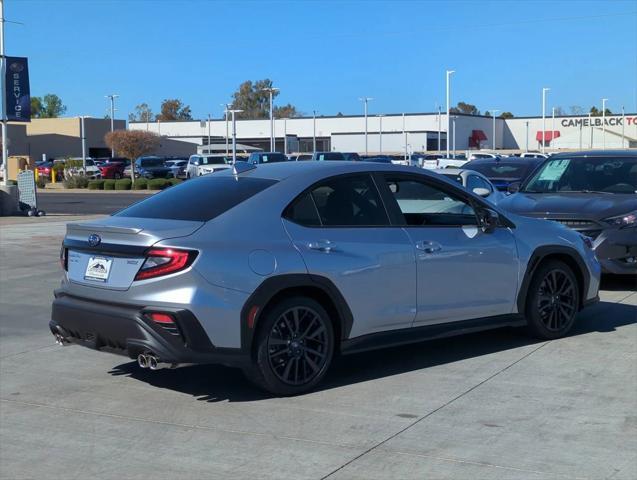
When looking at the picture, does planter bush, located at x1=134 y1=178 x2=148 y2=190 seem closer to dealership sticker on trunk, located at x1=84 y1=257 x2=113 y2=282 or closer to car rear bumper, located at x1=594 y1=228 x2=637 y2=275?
car rear bumper, located at x1=594 y1=228 x2=637 y2=275

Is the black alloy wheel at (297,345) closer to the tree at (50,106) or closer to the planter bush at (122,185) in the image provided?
the planter bush at (122,185)

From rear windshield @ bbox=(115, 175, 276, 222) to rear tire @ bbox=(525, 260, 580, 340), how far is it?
110 inches

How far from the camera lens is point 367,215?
6.80 metres

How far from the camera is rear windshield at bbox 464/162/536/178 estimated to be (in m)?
18.6

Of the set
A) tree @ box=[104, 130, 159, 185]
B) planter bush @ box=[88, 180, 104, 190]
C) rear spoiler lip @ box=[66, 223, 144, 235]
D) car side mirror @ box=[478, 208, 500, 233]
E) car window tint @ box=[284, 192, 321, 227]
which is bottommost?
planter bush @ box=[88, 180, 104, 190]

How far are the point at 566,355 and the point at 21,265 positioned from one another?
9395 mm

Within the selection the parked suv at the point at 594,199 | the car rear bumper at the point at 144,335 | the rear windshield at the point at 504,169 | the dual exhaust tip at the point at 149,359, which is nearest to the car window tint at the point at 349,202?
the car rear bumper at the point at 144,335

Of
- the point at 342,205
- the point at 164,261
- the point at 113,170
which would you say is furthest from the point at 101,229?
the point at 113,170

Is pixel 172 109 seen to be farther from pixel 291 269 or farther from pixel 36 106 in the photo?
pixel 291 269

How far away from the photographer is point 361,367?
23.9 feet

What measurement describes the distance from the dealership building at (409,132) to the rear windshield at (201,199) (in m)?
77.7

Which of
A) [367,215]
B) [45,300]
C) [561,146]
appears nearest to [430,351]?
[367,215]

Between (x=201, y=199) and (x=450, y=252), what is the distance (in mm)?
2089

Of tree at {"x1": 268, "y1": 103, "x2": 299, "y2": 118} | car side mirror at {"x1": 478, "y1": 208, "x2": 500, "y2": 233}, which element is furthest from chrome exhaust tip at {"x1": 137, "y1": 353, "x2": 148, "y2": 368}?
tree at {"x1": 268, "y1": 103, "x2": 299, "y2": 118}
